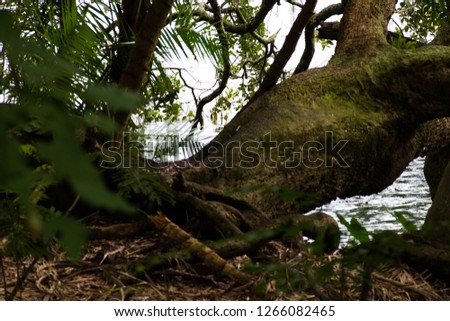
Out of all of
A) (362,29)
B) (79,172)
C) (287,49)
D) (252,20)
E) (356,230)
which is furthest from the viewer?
(252,20)

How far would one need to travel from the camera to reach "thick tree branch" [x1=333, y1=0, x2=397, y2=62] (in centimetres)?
469

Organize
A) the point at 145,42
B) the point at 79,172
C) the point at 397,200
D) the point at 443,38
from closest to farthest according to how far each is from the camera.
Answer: the point at 79,172, the point at 145,42, the point at 443,38, the point at 397,200

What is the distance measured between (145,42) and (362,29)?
208 centimetres

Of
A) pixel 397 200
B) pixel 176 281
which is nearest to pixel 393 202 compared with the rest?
pixel 397 200

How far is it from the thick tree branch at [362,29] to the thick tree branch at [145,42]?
1.82 meters

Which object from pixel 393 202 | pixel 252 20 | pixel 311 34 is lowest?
pixel 393 202

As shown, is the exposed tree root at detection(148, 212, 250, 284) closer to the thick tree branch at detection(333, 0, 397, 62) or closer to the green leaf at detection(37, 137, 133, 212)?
the green leaf at detection(37, 137, 133, 212)

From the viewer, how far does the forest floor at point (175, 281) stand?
2213 millimetres

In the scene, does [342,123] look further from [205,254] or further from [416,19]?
[416,19]

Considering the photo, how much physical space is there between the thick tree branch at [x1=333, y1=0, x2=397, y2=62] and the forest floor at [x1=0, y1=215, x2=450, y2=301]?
2.32 m

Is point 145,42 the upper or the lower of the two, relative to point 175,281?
upper

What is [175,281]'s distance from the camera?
241 centimetres

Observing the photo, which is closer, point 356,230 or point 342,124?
point 356,230
